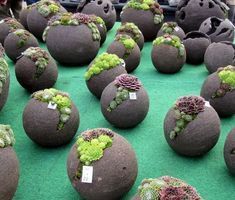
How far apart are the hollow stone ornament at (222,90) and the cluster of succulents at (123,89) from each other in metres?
0.63

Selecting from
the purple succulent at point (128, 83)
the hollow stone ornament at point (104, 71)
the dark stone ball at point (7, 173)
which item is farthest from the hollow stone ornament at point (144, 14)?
the dark stone ball at point (7, 173)

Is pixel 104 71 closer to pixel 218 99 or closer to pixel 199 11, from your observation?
pixel 218 99

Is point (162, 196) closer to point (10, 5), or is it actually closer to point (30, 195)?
point (30, 195)

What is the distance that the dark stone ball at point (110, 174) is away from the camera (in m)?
2.00

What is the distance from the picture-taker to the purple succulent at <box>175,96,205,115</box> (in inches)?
96.0

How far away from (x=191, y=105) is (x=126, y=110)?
1.87 feet

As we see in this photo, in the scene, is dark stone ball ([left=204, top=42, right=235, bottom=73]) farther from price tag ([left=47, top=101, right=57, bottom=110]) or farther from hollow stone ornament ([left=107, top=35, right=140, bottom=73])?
price tag ([left=47, top=101, right=57, bottom=110])

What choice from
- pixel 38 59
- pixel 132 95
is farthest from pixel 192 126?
pixel 38 59

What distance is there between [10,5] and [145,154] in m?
4.22

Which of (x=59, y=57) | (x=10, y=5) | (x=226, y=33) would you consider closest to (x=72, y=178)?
(x=59, y=57)

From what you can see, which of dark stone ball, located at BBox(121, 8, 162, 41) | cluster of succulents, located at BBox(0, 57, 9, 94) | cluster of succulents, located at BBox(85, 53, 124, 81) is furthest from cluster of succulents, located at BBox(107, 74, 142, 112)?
dark stone ball, located at BBox(121, 8, 162, 41)

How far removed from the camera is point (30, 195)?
7.43ft

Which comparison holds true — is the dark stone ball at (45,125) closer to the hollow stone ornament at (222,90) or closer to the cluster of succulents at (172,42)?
the hollow stone ornament at (222,90)

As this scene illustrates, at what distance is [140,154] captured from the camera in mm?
2672
